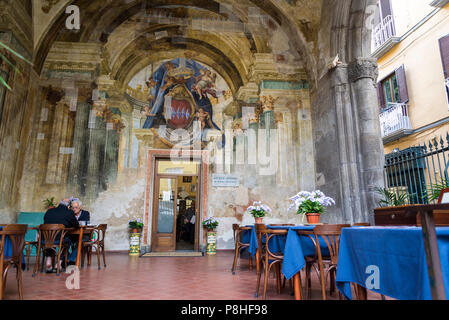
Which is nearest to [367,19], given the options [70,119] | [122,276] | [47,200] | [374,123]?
[374,123]

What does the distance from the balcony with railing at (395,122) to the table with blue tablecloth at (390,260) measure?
8.66 m

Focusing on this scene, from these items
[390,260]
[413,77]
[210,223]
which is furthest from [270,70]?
[390,260]

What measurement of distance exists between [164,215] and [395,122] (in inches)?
316

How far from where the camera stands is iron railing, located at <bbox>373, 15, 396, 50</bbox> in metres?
10.2

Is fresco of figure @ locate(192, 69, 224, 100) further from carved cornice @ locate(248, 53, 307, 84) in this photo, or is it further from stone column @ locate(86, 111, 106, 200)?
stone column @ locate(86, 111, 106, 200)

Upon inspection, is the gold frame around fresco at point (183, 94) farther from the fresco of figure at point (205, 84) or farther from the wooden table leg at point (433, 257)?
the wooden table leg at point (433, 257)

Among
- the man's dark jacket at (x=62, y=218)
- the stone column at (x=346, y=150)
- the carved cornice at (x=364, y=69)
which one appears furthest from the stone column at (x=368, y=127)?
the man's dark jacket at (x=62, y=218)

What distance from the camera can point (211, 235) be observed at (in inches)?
330

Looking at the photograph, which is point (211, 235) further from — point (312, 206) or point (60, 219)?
point (312, 206)

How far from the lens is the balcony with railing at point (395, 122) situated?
9.30 meters

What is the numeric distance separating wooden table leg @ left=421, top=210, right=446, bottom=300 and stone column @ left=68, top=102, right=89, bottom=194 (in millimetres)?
8258

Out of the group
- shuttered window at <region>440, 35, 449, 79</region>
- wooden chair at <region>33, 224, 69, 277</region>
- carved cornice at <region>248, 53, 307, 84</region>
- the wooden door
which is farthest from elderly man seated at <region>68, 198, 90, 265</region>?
shuttered window at <region>440, 35, 449, 79</region>

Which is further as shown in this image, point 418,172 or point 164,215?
point 164,215

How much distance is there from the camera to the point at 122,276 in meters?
4.51
